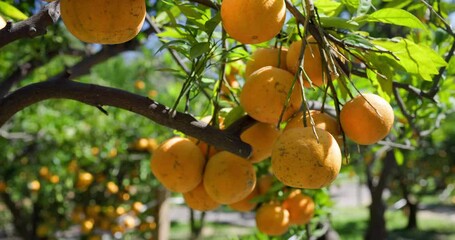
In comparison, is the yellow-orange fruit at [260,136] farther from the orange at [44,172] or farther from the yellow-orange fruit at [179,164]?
the orange at [44,172]

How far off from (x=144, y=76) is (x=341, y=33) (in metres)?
4.47

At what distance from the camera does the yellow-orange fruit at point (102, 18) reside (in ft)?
2.28

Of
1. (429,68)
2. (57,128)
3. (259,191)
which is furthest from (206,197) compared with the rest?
(57,128)

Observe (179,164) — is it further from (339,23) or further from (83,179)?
(83,179)

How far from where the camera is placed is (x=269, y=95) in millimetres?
861

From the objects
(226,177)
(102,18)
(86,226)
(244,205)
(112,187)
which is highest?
(102,18)

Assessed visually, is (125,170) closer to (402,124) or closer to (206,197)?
(402,124)

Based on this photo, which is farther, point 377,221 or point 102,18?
point 377,221

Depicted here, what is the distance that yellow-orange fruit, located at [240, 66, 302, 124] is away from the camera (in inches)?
34.0

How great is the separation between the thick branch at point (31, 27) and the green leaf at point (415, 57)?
63cm

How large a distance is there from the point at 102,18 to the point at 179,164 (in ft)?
1.31

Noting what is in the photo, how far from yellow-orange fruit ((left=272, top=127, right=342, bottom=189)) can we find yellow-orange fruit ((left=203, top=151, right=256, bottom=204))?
0.24 metres

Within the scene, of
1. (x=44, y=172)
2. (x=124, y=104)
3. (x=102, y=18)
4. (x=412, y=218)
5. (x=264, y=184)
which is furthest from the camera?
(x=412, y=218)

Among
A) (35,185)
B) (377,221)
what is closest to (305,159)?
(35,185)
